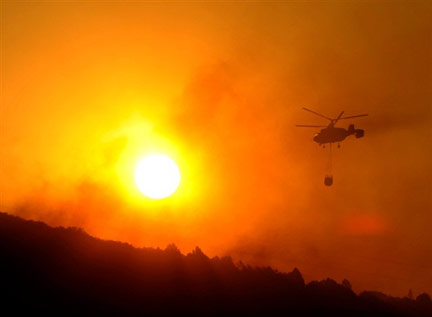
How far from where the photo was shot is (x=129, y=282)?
87.4 metres

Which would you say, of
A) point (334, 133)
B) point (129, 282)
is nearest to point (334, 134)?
point (334, 133)

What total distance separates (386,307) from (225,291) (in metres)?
54.6

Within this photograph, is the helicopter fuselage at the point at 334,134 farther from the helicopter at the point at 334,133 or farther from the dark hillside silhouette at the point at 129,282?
the dark hillside silhouette at the point at 129,282

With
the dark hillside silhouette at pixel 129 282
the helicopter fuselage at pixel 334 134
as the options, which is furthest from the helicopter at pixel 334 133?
the dark hillside silhouette at pixel 129 282

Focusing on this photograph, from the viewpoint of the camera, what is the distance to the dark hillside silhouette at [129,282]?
76.9 m

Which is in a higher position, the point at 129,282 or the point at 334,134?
the point at 334,134

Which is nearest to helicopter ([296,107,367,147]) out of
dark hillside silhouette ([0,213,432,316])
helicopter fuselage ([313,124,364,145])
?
helicopter fuselage ([313,124,364,145])

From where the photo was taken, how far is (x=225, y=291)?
324 ft

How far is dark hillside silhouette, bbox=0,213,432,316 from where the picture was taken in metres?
76.9

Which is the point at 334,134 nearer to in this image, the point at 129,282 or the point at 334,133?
the point at 334,133

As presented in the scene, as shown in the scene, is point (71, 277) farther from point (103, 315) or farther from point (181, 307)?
point (181, 307)

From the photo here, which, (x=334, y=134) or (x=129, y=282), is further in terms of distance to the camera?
(x=129, y=282)

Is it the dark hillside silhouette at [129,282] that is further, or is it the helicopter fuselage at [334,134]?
the helicopter fuselage at [334,134]

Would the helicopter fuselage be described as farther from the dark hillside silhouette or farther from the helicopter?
the dark hillside silhouette
